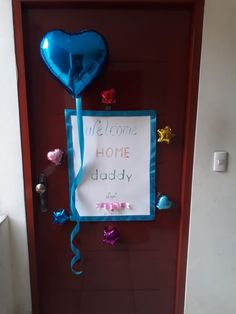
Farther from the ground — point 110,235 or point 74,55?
point 74,55

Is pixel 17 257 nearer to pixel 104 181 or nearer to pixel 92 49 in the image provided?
pixel 104 181

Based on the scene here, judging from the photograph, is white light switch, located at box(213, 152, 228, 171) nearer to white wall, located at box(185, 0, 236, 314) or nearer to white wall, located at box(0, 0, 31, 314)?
white wall, located at box(185, 0, 236, 314)

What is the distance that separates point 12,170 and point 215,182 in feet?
3.26

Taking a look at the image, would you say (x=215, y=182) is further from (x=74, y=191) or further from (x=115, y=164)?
(x=74, y=191)

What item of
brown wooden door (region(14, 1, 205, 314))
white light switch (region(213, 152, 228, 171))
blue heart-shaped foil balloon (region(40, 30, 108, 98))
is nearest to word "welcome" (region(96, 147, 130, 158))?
brown wooden door (region(14, 1, 205, 314))

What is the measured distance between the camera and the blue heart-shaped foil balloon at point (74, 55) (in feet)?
3.81

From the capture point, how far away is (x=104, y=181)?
140cm

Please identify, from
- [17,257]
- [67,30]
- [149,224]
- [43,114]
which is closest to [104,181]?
[149,224]

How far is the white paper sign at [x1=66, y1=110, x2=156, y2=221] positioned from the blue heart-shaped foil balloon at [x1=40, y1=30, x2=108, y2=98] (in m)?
0.18

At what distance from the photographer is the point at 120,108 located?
4.42 ft

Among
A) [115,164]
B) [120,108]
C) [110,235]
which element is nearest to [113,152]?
[115,164]

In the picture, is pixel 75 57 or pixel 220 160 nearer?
pixel 75 57

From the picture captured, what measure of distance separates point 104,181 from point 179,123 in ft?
1.52

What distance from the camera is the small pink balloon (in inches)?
52.1
